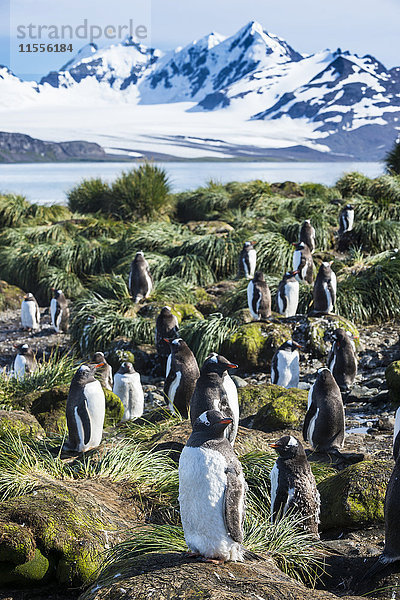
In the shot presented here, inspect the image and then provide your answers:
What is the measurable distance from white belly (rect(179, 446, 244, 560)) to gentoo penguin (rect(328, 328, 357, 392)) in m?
5.28

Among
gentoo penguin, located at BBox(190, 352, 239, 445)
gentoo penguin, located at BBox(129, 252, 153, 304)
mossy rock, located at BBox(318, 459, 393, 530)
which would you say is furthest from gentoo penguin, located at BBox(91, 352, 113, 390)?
mossy rock, located at BBox(318, 459, 393, 530)

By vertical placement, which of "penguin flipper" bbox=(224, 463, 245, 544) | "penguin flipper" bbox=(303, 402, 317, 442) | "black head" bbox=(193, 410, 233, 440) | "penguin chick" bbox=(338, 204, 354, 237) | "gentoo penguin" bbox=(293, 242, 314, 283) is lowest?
"penguin flipper" bbox=(303, 402, 317, 442)

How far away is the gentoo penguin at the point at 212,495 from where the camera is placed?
10.6 ft

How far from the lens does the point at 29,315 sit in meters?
13.2

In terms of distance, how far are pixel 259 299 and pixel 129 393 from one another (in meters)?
3.00

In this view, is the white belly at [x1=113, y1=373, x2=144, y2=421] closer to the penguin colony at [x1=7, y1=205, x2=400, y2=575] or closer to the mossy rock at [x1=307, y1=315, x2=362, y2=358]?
the penguin colony at [x1=7, y1=205, x2=400, y2=575]

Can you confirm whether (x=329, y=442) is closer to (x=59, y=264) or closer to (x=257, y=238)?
(x=257, y=238)

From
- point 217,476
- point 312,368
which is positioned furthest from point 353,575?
point 312,368

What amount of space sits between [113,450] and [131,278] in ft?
22.7

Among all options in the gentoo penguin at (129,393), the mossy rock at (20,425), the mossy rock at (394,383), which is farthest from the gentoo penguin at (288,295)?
the mossy rock at (20,425)

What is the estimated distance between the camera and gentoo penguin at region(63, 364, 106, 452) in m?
5.85

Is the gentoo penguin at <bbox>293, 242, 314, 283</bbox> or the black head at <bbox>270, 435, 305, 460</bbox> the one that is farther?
the gentoo penguin at <bbox>293, 242, 314, 283</bbox>

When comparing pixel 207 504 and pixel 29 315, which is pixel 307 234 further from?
pixel 207 504

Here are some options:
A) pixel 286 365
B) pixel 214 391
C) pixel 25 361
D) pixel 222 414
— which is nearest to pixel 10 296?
pixel 25 361
